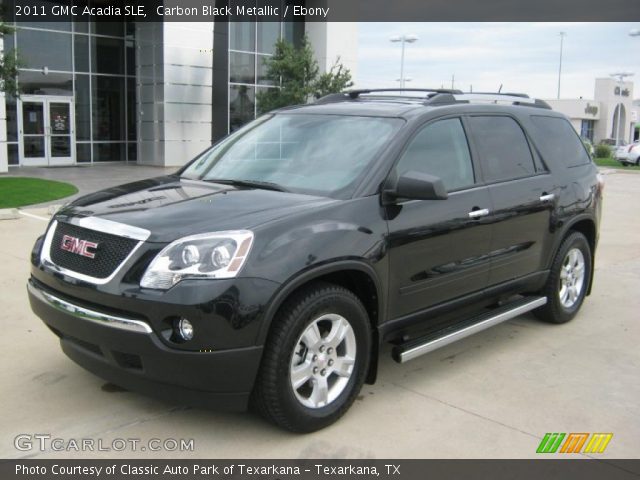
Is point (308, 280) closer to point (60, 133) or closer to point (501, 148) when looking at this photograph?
point (501, 148)

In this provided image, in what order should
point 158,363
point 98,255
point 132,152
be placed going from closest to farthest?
point 158,363, point 98,255, point 132,152

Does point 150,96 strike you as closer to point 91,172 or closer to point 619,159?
point 91,172

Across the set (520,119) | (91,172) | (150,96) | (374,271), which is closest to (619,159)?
(150,96)

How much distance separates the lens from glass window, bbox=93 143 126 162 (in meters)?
25.4

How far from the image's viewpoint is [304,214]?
363 centimetres

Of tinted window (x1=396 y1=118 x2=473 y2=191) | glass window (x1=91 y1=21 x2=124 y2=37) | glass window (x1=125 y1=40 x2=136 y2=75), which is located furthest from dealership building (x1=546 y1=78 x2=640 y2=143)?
tinted window (x1=396 y1=118 x2=473 y2=191)

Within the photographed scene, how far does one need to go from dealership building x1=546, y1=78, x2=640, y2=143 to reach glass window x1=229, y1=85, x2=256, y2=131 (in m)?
53.7

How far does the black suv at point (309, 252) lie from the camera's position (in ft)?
10.7

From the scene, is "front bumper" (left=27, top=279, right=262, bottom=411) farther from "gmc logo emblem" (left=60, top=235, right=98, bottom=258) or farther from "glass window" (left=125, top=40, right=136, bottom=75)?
"glass window" (left=125, top=40, right=136, bottom=75)

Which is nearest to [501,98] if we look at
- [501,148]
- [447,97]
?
[501,148]

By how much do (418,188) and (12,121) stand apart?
21.9 metres

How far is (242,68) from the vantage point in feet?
89.0
